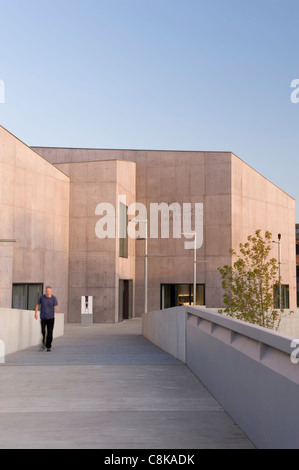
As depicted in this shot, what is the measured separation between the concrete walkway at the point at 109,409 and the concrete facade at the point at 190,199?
32.5m

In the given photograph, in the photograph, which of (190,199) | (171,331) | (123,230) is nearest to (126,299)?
(123,230)

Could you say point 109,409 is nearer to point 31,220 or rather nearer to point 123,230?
point 31,220

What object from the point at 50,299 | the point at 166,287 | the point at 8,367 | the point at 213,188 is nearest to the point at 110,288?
the point at 166,287

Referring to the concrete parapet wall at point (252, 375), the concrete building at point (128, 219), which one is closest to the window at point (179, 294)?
the concrete building at point (128, 219)

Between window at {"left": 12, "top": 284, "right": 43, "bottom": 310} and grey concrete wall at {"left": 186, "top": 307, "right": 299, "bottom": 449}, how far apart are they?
879 inches

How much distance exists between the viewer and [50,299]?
15.0m

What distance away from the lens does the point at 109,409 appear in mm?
7195

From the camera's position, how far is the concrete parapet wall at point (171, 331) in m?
12.5

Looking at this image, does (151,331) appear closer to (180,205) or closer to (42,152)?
(180,205)

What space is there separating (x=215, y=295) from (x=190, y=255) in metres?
3.61

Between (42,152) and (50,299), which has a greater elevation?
(42,152)

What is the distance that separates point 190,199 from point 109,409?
37.2m

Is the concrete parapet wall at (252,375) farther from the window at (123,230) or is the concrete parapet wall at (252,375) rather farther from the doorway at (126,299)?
the doorway at (126,299)

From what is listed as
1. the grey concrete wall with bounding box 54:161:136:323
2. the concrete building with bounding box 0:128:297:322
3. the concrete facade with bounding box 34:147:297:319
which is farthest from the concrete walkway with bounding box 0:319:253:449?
the concrete facade with bounding box 34:147:297:319
